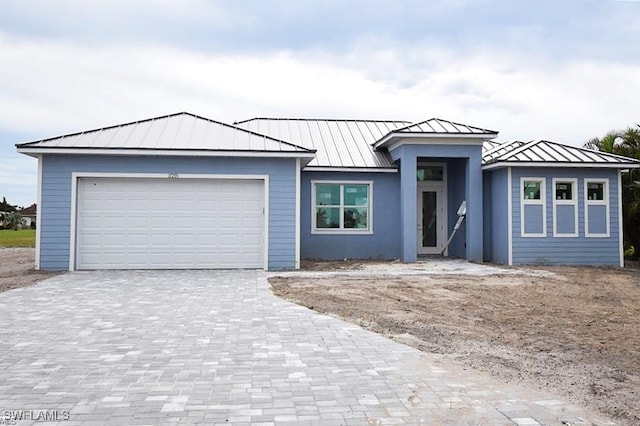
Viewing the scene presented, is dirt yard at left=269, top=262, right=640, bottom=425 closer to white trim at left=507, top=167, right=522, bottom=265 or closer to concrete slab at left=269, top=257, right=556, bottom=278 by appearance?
concrete slab at left=269, top=257, right=556, bottom=278

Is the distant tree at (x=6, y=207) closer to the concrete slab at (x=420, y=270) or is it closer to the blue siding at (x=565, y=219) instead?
the concrete slab at (x=420, y=270)

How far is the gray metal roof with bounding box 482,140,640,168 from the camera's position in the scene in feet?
45.1

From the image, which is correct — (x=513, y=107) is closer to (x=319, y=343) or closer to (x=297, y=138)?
(x=297, y=138)

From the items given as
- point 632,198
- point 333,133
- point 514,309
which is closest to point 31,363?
point 514,309

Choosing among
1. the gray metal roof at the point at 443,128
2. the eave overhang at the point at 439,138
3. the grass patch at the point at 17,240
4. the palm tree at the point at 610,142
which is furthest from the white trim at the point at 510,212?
the grass patch at the point at 17,240

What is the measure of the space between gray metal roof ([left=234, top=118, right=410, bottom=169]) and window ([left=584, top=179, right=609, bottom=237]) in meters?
5.48

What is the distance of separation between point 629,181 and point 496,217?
180 inches

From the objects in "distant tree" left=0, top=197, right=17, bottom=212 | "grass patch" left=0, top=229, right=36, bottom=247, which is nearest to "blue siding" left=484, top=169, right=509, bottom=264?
"grass patch" left=0, top=229, right=36, bottom=247

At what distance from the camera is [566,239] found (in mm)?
14125

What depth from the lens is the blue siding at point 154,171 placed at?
12188 mm

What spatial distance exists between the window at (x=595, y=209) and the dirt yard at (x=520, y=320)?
→ 2.18 meters

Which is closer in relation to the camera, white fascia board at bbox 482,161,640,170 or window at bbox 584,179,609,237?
white fascia board at bbox 482,161,640,170

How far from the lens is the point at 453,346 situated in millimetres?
5570

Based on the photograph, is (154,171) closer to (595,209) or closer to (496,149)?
(496,149)
